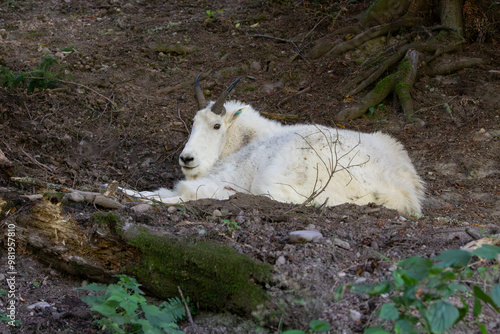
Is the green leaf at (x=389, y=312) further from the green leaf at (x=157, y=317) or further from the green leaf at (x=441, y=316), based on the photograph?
the green leaf at (x=157, y=317)

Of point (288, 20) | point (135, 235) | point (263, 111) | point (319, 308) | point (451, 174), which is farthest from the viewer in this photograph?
point (288, 20)

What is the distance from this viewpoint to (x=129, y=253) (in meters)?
3.64

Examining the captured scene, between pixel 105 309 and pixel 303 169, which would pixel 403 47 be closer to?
pixel 303 169

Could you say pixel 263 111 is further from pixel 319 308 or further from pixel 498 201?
pixel 319 308

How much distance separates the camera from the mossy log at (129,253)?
10.7 feet

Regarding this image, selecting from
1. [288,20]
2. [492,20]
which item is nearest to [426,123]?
[492,20]

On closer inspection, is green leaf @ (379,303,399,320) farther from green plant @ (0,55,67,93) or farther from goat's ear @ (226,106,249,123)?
green plant @ (0,55,67,93)

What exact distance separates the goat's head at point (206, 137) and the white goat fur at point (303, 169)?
0.01m

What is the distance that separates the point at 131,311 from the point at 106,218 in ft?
3.51

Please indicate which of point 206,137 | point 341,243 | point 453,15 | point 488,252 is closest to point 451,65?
point 453,15

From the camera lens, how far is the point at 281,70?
9594 millimetres

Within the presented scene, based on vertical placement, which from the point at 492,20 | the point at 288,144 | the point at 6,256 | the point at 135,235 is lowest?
the point at 6,256

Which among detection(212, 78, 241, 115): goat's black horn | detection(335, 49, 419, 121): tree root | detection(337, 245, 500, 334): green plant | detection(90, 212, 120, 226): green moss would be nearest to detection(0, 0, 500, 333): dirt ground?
detection(335, 49, 419, 121): tree root

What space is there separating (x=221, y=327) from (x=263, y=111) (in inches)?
226
